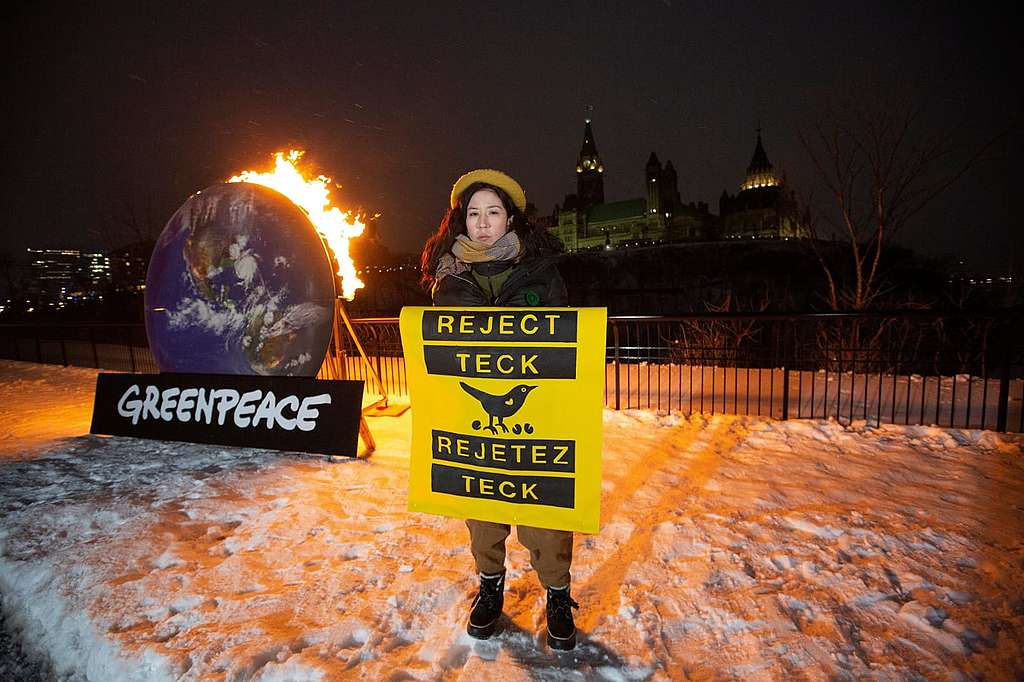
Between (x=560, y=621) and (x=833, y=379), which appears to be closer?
(x=560, y=621)

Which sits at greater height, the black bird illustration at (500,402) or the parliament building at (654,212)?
the parliament building at (654,212)

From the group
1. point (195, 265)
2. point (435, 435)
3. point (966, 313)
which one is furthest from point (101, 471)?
point (966, 313)

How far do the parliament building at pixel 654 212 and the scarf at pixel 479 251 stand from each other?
89473 mm

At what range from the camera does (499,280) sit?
8.06ft

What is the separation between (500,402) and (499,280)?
1.99ft

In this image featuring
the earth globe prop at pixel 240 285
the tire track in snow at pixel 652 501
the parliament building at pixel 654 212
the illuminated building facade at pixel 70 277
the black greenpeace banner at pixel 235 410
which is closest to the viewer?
the tire track in snow at pixel 652 501

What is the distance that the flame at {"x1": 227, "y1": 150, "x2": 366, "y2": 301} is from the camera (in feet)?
18.5

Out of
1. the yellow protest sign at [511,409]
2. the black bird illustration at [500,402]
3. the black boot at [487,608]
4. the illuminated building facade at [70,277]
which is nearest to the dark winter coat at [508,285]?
the yellow protest sign at [511,409]

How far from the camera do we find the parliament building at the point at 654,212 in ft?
302

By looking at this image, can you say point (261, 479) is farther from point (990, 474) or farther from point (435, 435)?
point (990, 474)

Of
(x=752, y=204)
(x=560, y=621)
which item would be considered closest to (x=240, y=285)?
(x=560, y=621)

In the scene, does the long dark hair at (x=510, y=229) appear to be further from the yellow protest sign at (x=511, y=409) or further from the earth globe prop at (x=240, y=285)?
the earth globe prop at (x=240, y=285)

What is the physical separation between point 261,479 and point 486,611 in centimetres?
289

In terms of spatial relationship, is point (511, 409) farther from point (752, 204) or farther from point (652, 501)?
point (752, 204)
